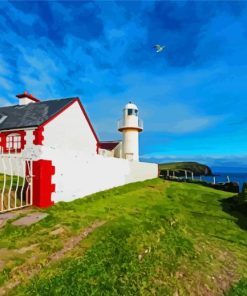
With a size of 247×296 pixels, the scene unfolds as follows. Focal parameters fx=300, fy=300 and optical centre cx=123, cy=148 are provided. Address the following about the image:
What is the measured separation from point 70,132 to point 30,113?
12.5 ft

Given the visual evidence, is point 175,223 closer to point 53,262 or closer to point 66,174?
point 66,174

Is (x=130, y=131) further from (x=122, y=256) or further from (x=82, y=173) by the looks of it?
(x=122, y=256)

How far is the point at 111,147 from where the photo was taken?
3944cm

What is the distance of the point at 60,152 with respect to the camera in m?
13.1

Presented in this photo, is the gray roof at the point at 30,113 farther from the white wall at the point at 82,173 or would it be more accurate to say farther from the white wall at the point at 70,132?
the white wall at the point at 82,173

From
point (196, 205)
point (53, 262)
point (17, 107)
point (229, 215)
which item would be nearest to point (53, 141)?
point (17, 107)

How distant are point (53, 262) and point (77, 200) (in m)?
7.60

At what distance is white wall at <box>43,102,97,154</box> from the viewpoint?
2356 centimetres

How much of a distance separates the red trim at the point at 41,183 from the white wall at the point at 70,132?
36.0ft

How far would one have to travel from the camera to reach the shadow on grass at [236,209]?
15.8m

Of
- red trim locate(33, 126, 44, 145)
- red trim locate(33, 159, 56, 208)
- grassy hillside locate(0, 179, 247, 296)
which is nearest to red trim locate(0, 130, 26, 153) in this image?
red trim locate(33, 126, 44, 145)

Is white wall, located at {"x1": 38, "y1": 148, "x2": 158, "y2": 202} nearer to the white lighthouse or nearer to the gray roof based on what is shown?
the gray roof

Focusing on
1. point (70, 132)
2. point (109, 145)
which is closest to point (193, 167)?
point (109, 145)

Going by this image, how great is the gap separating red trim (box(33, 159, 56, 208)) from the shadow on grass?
9465 millimetres
